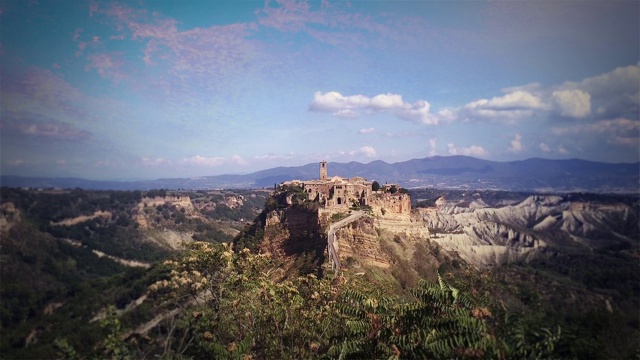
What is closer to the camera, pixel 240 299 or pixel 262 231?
pixel 240 299

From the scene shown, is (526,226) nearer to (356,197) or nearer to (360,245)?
(356,197)

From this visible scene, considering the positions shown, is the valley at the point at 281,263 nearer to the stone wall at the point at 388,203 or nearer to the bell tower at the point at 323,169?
the stone wall at the point at 388,203

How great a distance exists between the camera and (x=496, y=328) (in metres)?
6.98

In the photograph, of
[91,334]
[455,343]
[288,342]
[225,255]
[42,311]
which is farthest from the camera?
[42,311]

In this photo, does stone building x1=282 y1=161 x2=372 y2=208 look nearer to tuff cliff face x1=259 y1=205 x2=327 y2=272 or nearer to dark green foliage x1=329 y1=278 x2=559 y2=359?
tuff cliff face x1=259 y1=205 x2=327 y2=272

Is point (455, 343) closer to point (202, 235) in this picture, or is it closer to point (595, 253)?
point (595, 253)

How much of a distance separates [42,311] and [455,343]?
82.2 meters

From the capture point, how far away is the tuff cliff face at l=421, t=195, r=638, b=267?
79750mm

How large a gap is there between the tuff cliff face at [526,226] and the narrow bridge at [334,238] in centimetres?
3010

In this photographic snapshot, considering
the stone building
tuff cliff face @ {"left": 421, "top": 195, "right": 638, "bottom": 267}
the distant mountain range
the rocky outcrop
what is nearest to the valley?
the rocky outcrop

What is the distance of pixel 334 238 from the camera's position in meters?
37.4

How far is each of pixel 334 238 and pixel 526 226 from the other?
82.7 meters

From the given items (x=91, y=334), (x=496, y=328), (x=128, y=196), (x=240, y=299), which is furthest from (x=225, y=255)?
(x=128, y=196)

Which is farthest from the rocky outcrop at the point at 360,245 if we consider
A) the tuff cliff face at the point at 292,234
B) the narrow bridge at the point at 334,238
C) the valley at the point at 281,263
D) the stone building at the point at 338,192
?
the stone building at the point at 338,192
